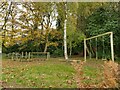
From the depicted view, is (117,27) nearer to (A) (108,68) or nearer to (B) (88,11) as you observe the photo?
(B) (88,11)

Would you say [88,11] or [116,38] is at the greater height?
[88,11]

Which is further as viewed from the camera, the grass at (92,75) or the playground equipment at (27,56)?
the playground equipment at (27,56)

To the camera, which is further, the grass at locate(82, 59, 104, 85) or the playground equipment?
the playground equipment

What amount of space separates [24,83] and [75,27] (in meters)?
4.33

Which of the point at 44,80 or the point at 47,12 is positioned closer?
the point at 44,80

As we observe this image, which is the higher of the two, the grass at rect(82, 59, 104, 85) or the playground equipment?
the playground equipment

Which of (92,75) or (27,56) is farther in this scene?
(27,56)

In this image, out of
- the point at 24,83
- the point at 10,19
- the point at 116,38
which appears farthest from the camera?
the point at 10,19

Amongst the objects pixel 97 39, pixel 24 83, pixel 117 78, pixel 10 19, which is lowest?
pixel 24 83

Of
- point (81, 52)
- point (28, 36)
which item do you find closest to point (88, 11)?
point (81, 52)

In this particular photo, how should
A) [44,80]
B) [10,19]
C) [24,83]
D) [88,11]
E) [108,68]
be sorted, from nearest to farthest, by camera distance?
1. [108,68]
2. [24,83]
3. [44,80]
4. [88,11]
5. [10,19]

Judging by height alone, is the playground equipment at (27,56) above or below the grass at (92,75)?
above

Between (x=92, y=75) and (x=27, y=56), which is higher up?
(x=27, y=56)

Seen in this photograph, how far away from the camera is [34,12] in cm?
802
